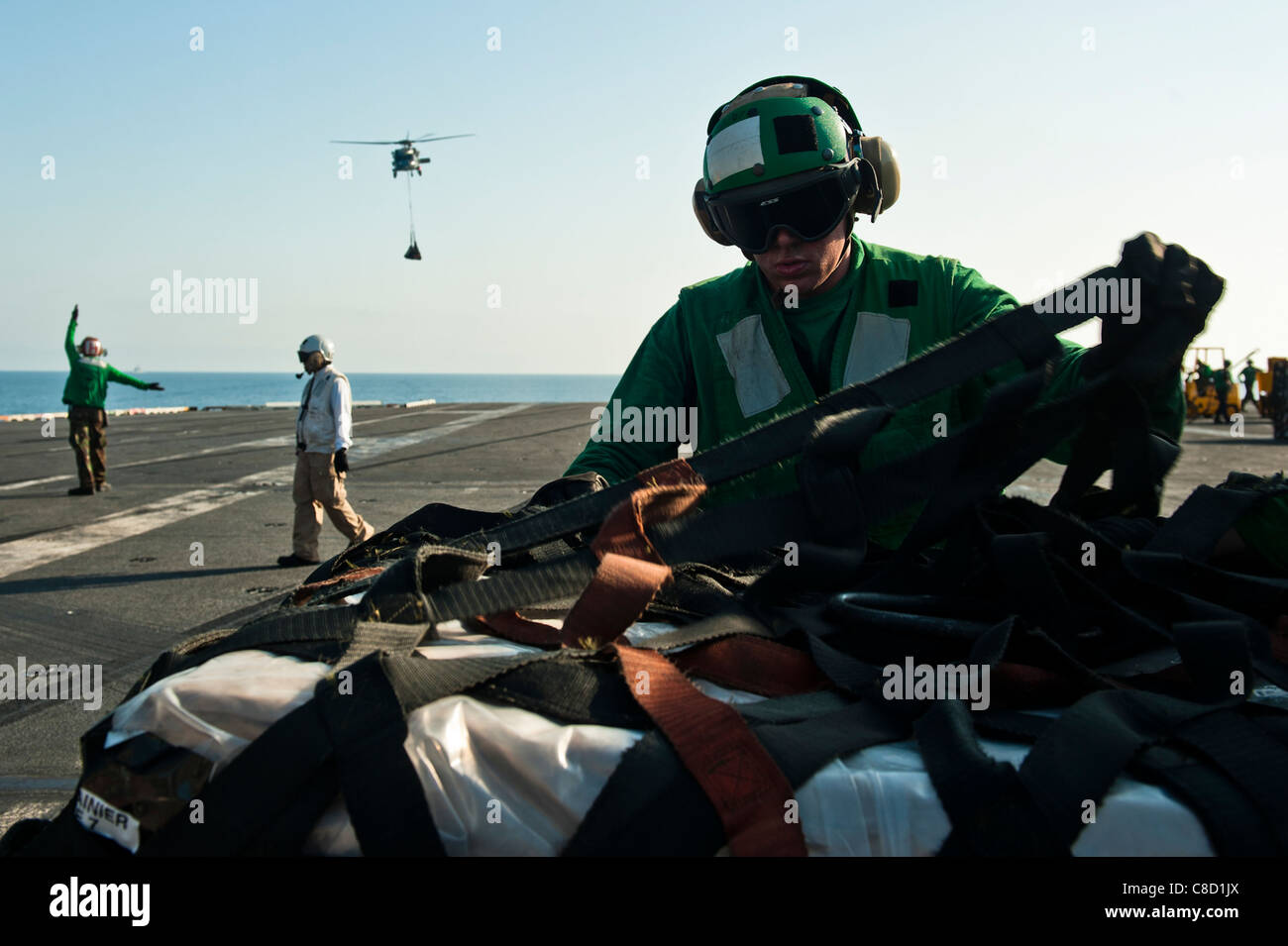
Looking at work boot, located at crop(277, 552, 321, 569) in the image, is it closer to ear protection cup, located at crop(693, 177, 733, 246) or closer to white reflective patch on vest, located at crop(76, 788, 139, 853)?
ear protection cup, located at crop(693, 177, 733, 246)

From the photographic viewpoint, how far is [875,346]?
289cm

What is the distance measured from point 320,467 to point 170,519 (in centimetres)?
308

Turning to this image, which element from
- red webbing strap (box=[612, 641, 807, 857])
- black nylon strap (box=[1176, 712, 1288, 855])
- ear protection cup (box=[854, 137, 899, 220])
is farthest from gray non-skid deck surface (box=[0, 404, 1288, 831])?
black nylon strap (box=[1176, 712, 1288, 855])

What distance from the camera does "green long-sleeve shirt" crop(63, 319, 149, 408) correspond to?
13.7 meters

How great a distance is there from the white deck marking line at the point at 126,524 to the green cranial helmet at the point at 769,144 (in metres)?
8.01

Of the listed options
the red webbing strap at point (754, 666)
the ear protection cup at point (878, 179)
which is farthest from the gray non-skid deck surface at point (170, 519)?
the ear protection cup at point (878, 179)

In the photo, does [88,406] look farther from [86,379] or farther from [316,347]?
[316,347]

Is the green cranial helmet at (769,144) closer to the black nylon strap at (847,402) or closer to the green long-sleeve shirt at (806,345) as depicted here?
the green long-sleeve shirt at (806,345)

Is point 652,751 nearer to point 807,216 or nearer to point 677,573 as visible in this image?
point 677,573
